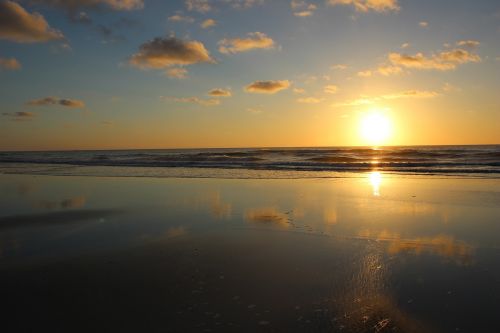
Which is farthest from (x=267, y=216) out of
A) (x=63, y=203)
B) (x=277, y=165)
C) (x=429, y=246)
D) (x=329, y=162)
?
(x=329, y=162)

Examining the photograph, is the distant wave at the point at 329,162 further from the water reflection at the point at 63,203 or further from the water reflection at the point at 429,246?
the water reflection at the point at 429,246

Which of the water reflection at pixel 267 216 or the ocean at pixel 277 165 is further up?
the ocean at pixel 277 165

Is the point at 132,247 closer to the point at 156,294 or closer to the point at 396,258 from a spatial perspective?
the point at 156,294

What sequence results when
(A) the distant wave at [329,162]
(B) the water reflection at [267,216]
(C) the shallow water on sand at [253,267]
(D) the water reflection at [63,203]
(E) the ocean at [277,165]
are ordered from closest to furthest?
1. (C) the shallow water on sand at [253,267]
2. (B) the water reflection at [267,216]
3. (D) the water reflection at [63,203]
4. (E) the ocean at [277,165]
5. (A) the distant wave at [329,162]

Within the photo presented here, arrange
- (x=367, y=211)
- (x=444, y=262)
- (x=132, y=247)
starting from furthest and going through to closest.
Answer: (x=367, y=211)
(x=132, y=247)
(x=444, y=262)

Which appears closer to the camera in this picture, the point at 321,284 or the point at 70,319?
the point at 70,319

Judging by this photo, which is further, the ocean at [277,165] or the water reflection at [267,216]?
the ocean at [277,165]

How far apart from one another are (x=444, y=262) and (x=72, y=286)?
5.59 meters

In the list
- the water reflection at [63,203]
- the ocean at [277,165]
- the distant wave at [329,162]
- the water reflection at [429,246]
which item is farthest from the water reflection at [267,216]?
the distant wave at [329,162]

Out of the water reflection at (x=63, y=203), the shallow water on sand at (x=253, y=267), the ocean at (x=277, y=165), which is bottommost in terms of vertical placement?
the shallow water on sand at (x=253, y=267)

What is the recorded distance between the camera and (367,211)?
9844 millimetres

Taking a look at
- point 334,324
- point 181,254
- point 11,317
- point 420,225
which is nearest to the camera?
point 334,324

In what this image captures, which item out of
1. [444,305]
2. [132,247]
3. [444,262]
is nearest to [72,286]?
[132,247]

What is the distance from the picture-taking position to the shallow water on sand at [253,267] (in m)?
3.97
